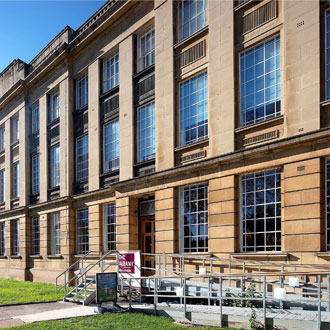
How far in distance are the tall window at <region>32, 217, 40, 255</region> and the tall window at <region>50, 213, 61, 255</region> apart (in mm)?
2336

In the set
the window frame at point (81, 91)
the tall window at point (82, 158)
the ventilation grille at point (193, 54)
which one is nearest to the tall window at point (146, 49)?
the ventilation grille at point (193, 54)

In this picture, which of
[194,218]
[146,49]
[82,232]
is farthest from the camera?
[82,232]

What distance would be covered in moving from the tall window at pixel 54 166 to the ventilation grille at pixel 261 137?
15.3 meters

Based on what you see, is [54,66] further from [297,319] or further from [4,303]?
[297,319]

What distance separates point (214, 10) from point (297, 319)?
11580 millimetres

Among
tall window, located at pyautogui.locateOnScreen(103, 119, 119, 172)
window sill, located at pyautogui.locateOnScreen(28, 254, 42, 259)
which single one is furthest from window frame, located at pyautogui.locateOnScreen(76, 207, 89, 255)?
window sill, located at pyautogui.locateOnScreen(28, 254, 42, 259)

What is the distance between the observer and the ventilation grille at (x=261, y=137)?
42.7ft

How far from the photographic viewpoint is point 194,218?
1570 centimetres

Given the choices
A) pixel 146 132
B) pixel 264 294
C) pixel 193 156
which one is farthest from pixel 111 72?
pixel 264 294

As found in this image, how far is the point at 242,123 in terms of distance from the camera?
14234 mm

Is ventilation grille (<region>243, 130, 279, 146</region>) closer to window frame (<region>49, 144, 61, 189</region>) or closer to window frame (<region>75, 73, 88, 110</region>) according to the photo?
window frame (<region>75, 73, 88, 110</region>)

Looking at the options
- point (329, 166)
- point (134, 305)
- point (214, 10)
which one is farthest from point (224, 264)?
point (214, 10)

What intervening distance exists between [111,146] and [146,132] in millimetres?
3152

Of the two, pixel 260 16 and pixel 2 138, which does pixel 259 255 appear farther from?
pixel 2 138
